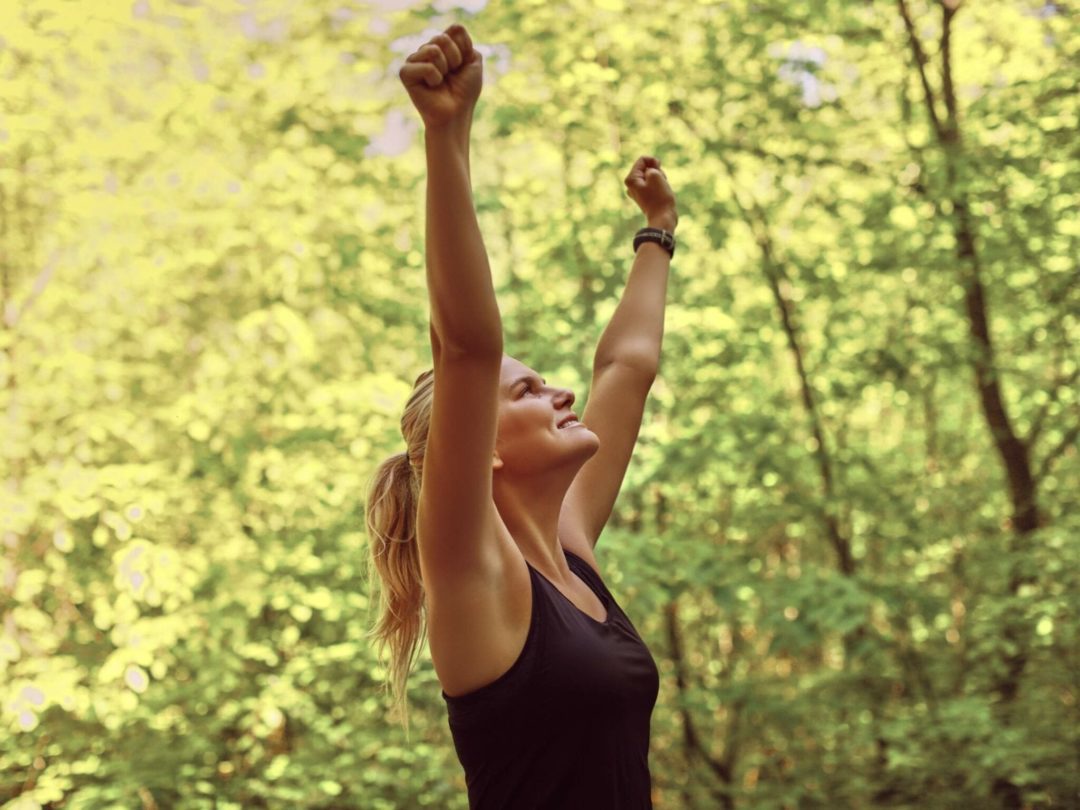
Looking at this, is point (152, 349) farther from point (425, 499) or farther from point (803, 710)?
point (425, 499)

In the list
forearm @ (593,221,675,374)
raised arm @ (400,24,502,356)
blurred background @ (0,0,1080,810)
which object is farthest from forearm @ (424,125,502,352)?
blurred background @ (0,0,1080,810)

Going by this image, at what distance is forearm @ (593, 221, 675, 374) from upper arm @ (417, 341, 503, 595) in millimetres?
648

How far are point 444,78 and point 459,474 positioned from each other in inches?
15.0

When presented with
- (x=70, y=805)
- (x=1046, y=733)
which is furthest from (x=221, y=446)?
(x=1046, y=733)

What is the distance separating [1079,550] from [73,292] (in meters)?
4.08

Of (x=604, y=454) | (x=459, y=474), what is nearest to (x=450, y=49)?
(x=459, y=474)

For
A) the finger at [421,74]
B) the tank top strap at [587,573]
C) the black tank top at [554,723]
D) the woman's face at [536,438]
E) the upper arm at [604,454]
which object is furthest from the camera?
the upper arm at [604,454]

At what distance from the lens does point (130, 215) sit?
4.61 m

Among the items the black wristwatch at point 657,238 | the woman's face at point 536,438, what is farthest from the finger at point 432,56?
the black wristwatch at point 657,238

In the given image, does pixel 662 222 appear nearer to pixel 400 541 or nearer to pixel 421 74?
pixel 400 541

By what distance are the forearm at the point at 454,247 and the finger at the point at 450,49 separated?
60 millimetres

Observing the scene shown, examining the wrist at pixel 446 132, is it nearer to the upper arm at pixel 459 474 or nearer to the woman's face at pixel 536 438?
the upper arm at pixel 459 474

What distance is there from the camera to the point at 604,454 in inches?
66.8

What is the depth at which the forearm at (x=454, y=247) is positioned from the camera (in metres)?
1.02
